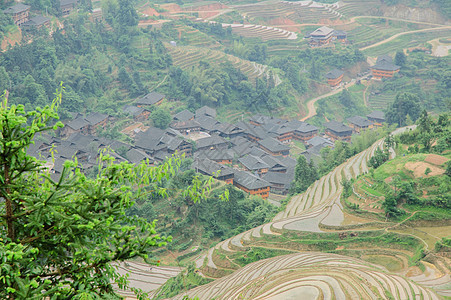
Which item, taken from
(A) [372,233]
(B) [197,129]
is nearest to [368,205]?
(A) [372,233]

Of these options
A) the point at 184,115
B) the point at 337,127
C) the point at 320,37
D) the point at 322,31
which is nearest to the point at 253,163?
the point at 184,115

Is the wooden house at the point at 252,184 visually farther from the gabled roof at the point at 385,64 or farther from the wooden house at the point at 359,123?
the gabled roof at the point at 385,64

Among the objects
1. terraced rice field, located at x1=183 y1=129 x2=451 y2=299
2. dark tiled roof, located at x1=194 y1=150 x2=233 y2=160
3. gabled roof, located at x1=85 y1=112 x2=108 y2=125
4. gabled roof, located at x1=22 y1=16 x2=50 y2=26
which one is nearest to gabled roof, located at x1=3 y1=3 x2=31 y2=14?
gabled roof, located at x1=22 y1=16 x2=50 y2=26

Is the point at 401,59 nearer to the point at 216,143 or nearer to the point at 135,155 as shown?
the point at 216,143

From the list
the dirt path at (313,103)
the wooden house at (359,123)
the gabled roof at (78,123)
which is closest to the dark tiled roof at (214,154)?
the gabled roof at (78,123)

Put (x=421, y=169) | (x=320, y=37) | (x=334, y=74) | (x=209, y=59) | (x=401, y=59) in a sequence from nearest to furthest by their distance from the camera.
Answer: (x=421, y=169)
(x=209, y=59)
(x=401, y=59)
(x=334, y=74)
(x=320, y=37)
